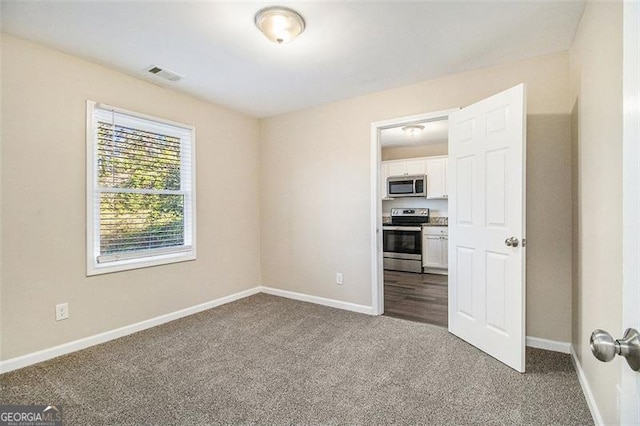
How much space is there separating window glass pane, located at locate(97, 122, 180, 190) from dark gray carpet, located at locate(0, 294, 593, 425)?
4.87 feet

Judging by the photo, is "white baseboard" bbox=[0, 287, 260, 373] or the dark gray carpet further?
"white baseboard" bbox=[0, 287, 260, 373]

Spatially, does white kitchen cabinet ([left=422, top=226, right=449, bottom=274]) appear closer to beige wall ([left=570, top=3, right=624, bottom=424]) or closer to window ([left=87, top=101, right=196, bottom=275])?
beige wall ([left=570, top=3, right=624, bottom=424])

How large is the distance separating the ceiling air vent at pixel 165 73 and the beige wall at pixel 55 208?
281mm

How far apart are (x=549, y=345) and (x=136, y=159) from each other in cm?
409

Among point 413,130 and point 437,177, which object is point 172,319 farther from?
point 437,177

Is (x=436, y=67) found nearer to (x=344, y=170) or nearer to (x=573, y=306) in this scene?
(x=344, y=170)

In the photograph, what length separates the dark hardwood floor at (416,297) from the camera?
342cm

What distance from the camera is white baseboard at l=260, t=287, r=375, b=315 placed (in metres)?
3.54

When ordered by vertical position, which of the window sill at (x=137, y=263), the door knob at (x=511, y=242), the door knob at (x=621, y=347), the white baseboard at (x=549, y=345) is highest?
the door knob at (x=511, y=242)

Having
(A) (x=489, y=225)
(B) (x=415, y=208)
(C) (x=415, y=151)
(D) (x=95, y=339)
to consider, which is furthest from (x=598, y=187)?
(C) (x=415, y=151)

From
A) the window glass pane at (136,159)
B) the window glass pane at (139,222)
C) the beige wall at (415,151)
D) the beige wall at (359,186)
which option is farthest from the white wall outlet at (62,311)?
the beige wall at (415,151)

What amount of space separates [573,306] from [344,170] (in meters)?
2.45

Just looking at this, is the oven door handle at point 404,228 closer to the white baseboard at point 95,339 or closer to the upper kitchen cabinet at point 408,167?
the upper kitchen cabinet at point 408,167

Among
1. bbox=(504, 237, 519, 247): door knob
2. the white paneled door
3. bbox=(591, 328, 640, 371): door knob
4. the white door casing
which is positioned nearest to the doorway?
the white paneled door
